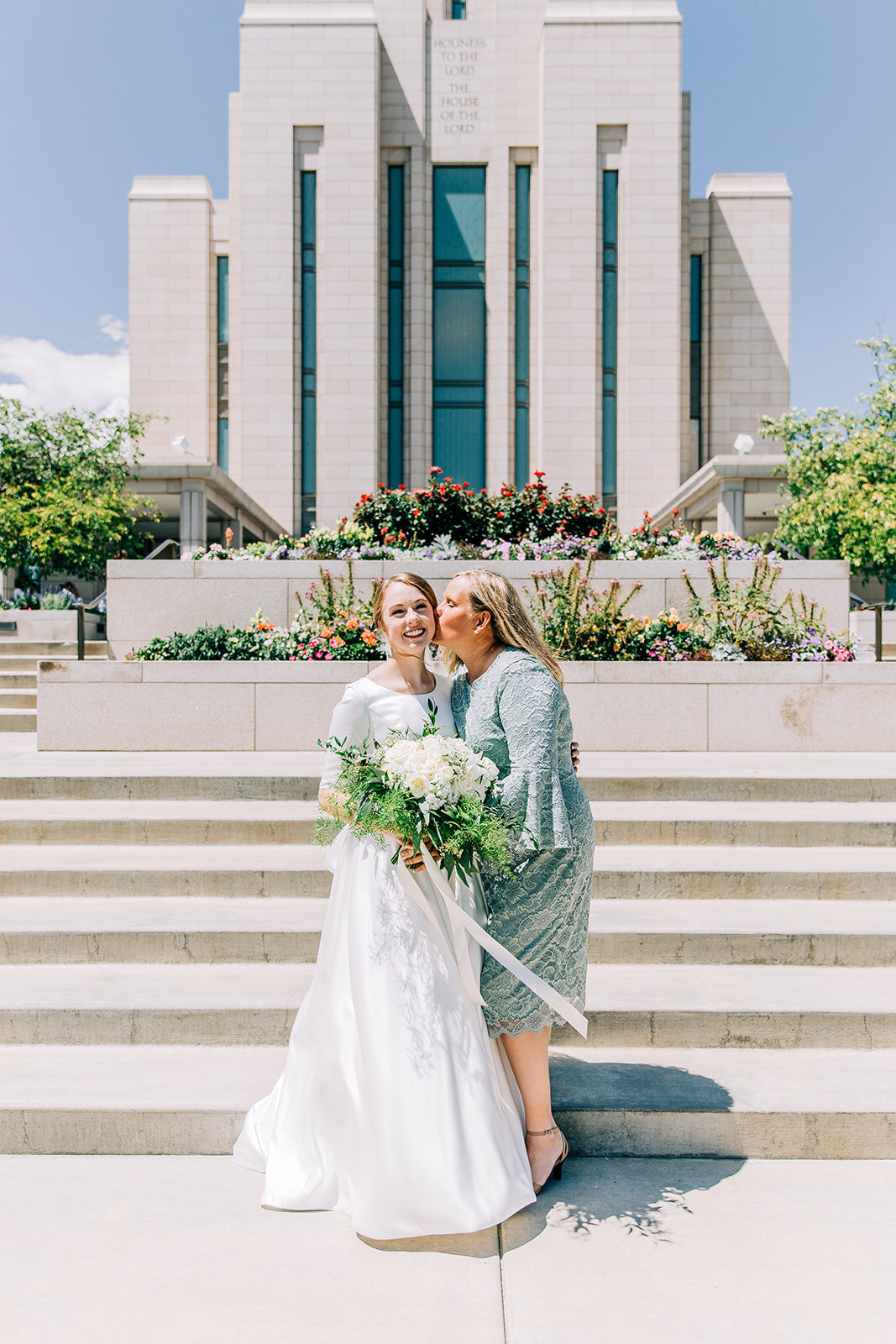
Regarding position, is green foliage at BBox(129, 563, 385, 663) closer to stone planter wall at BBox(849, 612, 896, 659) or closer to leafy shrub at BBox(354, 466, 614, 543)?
leafy shrub at BBox(354, 466, 614, 543)

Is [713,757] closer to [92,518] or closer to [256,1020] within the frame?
[256,1020]

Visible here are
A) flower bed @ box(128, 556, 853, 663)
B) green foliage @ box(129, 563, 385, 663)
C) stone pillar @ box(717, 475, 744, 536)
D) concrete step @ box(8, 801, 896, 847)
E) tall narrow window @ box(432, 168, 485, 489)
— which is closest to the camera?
concrete step @ box(8, 801, 896, 847)

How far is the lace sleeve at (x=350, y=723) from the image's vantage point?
3.14 m

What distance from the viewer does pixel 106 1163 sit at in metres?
3.53

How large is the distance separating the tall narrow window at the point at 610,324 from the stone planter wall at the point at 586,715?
70.0ft

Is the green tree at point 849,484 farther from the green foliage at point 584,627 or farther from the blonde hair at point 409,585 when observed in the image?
the blonde hair at point 409,585

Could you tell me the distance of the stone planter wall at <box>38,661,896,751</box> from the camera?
27.5 ft

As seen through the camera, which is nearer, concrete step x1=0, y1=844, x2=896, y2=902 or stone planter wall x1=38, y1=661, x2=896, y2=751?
concrete step x1=0, y1=844, x2=896, y2=902

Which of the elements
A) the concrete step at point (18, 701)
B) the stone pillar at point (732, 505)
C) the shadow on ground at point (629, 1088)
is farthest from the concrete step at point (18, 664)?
the stone pillar at point (732, 505)

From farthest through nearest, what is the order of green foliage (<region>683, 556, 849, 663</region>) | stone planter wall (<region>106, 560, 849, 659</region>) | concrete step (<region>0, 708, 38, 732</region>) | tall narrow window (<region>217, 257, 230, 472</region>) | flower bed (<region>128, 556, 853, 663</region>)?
tall narrow window (<region>217, 257, 230, 472</region>) → stone planter wall (<region>106, 560, 849, 659</region>) → concrete step (<region>0, 708, 38, 732</region>) → green foliage (<region>683, 556, 849, 663</region>) → flower bed (<region>128, 556, 853, 663</region>)

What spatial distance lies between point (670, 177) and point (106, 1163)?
3171cm

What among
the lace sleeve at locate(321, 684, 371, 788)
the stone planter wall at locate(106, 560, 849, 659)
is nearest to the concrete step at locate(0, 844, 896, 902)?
the lace sleeve at locate(321, 684, 371, 788)

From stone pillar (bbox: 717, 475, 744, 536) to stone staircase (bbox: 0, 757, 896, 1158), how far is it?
1772 centimetres

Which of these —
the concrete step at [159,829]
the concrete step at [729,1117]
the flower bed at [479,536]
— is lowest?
the concrete step at [729,1117]
